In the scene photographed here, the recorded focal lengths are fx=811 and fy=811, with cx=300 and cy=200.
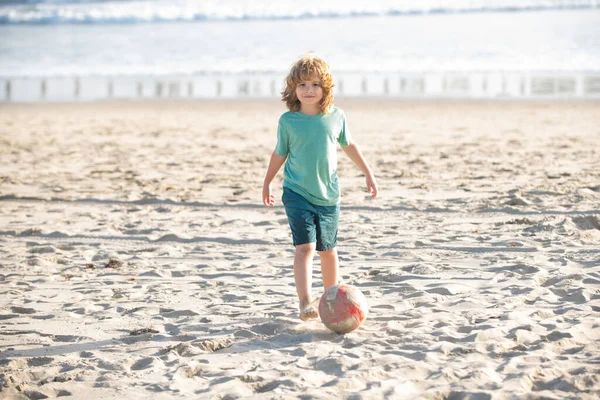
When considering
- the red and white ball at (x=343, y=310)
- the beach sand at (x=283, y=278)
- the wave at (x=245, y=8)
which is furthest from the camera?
the wave at (x=245, y=8)

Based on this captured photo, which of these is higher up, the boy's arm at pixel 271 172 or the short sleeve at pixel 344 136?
the short sleeve at pixel 344 136

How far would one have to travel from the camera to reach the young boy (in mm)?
4355

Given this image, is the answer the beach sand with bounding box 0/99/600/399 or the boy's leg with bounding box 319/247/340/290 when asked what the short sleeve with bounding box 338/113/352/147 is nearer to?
the boy's leg with bounding box 319/247/340/290

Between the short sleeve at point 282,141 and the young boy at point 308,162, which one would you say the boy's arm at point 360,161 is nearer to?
the young boy at point 308,162

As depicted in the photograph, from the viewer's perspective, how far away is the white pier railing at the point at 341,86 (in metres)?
22.3

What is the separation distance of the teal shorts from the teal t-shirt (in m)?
0.04

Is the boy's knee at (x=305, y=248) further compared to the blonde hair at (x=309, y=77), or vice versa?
the boy's knee at (x=305, y=248)

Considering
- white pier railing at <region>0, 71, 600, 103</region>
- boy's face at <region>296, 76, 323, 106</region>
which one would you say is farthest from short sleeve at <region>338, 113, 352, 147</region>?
white pier railing at <region>0, 71, 600, 103</region>

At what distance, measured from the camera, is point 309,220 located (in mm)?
4422

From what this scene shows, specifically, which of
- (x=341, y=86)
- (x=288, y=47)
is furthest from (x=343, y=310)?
(x=288, y=47)

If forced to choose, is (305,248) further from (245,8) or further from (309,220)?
(245,8)

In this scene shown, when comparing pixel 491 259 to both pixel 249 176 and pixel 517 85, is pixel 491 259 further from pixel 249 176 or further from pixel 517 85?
pixel 517 85

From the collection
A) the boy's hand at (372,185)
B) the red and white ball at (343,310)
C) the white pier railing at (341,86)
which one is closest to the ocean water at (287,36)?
the white pier railing at (341,86)

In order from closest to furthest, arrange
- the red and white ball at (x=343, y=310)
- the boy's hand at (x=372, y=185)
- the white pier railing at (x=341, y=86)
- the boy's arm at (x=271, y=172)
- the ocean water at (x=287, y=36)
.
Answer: the red and white ball at (x=343, y=310), the boy's arm at (x=271, y=172), the boy's hand at (x=372, y=185), the white pier railing at (x=341, y=86), the ocean water at (x=287, y=36)
